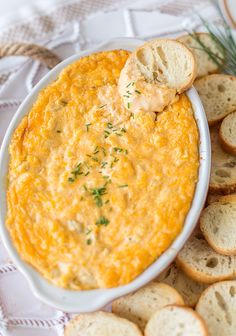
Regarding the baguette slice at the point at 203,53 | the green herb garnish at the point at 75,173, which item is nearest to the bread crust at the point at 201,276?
the green herb garnish at the point at 75,173

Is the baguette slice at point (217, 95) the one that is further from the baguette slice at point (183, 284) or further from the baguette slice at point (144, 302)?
the baguette slice at point (144, 302)

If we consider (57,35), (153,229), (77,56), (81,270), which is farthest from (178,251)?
(57,35)

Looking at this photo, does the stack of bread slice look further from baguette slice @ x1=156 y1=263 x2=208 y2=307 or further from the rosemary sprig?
the rosemary sprig

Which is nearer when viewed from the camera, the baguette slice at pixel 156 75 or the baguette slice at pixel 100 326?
the baguette slice at pixel 100 326

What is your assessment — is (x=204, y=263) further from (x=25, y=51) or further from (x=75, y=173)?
(x=25, y=51)

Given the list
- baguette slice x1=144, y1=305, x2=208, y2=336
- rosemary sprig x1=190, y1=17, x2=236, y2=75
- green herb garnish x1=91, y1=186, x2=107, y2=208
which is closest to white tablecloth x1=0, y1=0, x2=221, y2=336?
rosemary sprig x1=190, y1=17, x2=236, y2=75

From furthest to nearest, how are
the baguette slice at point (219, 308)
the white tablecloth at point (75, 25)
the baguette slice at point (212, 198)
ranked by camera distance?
1. the white tablecloth at point (75, 25)
2. the baguette slice at point (212, 198)
3. the baguette slice at point (219, 308)
